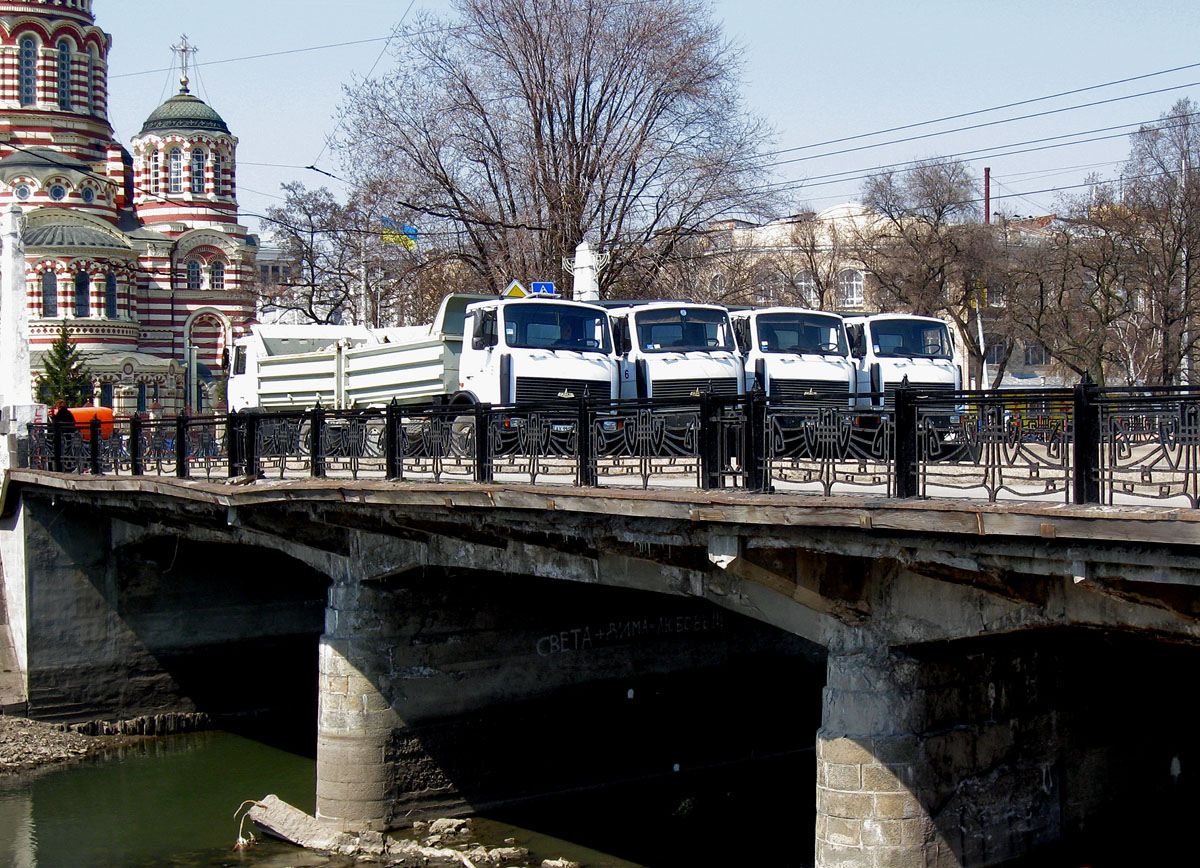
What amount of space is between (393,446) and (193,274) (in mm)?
55274

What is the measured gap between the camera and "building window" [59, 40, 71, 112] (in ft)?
212

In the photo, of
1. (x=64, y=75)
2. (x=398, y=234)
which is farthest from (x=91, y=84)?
(x=398, y=234)

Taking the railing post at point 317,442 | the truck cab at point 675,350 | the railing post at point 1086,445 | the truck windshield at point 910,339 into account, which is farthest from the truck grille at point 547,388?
the railing post at point 1086,445

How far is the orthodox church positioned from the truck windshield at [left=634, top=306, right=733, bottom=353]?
149 feet

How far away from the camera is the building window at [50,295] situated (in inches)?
2349

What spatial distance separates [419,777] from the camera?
55.2 ft

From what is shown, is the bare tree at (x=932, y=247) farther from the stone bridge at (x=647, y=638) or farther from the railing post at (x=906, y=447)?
the railing post at (x=906, y=447)

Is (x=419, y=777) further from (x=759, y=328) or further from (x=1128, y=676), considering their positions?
(x=1128, y=676)

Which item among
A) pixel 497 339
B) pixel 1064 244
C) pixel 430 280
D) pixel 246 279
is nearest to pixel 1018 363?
pixel 1064 244

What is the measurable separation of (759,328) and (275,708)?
1244 cm

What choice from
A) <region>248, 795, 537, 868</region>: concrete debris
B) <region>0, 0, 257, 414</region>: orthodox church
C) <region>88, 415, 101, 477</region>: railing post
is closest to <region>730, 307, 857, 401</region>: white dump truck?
<region>248, 795, 537, 868</region>: concrete debris

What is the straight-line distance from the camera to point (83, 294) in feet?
199

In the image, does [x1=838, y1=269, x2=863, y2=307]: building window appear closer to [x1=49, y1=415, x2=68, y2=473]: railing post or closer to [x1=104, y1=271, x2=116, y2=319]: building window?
[x1=49, y1=415, x2=68, y2=473]: railing post

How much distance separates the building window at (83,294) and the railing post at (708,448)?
56.1m
